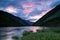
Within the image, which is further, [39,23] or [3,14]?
[3,14]

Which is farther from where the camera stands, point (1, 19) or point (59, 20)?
point (1, 19)

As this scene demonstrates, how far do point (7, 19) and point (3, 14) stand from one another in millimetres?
6326

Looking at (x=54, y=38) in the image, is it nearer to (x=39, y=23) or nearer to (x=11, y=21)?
(x=39, y=23)

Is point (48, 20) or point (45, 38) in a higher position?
point (48, 20)

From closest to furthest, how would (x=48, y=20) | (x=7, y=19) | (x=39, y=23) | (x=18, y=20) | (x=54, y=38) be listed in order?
1. (x=54, y=38)
2. (x=39, y=23)
3. (x=48, y=20)
4. (x=18, y=20)
5. (x=7, y=19)

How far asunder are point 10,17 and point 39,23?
32837mm

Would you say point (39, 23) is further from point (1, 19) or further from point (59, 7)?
point (1, 19)

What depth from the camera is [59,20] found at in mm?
82312

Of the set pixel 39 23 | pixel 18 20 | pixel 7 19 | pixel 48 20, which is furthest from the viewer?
pixel 7 19

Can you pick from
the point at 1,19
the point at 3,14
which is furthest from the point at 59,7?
the point at 1,19

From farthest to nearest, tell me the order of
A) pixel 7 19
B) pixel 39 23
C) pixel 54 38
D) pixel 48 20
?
pixel 7 19, pixel 48 20, pixel 39 23, pixel 54 38

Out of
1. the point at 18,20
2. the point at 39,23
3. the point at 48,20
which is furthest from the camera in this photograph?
the point at 18,20

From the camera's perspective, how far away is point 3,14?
108 m

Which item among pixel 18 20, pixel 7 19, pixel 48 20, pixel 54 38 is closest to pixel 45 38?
pixel 54 38
